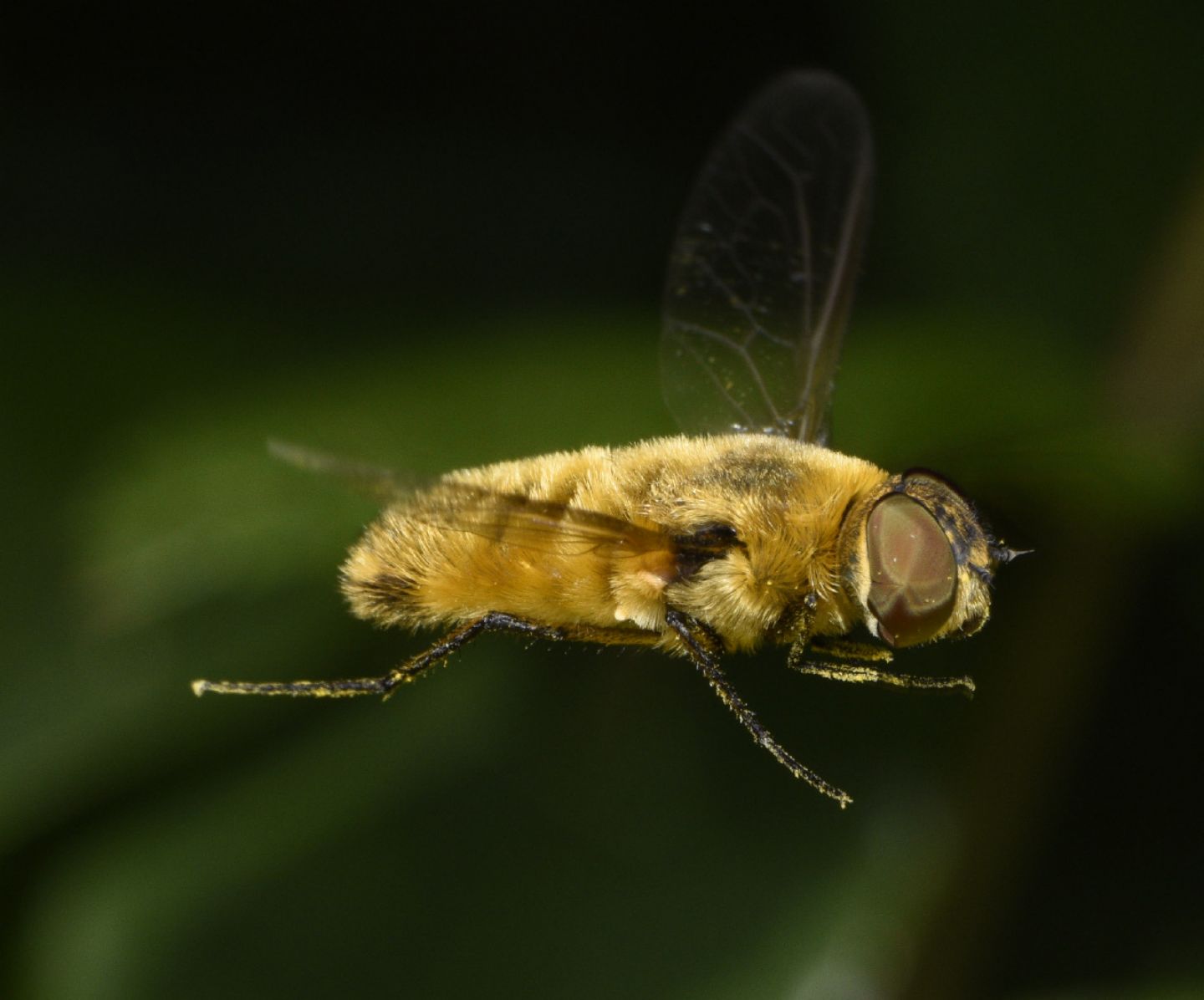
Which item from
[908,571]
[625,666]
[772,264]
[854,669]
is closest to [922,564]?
[908,571]

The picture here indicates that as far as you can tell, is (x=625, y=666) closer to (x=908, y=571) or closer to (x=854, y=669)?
(x=854, y=669)

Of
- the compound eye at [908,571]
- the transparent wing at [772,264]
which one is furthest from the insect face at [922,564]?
the transparent wing at [772,264]

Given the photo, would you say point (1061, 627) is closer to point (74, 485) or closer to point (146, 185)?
point (74, 485)

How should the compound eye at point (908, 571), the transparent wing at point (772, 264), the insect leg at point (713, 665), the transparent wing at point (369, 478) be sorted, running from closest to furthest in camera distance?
the transparent wing at point (369, 478) → the compound eye at point (908, 571) → the insect leg at point (713, 665) → the transparent wing at point (772, 264)

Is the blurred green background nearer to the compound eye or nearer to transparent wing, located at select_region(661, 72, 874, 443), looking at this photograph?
transparent wing, located at select_region(661, 72, 874, 443)

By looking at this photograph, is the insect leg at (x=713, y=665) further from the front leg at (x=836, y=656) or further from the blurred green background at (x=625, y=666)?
A: the blurred green background at (x=625, y=666)
